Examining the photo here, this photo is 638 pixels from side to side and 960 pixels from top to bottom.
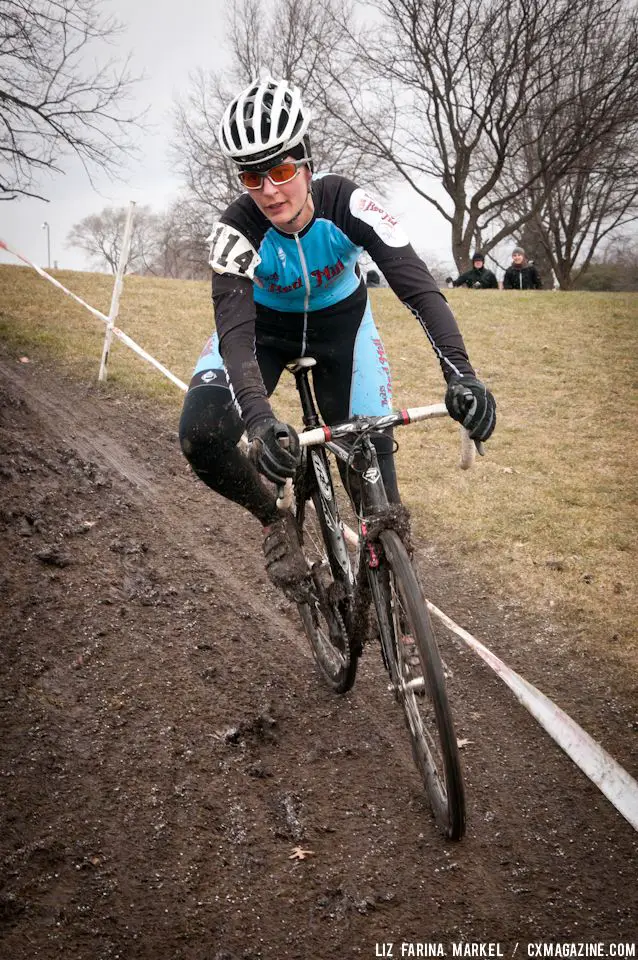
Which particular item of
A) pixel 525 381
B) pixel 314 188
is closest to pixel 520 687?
pixel 314 188

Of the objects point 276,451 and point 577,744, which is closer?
point 276,451

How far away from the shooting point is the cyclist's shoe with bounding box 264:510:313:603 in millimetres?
3562

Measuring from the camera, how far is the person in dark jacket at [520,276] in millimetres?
21234

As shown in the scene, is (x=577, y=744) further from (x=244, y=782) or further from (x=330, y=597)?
(x=244, y=782)

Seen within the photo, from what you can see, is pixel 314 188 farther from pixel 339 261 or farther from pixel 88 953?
pixel 88 953

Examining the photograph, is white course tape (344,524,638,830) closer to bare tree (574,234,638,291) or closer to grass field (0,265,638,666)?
grass field (0,265,638,666)

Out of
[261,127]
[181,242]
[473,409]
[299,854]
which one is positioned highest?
[181,242]

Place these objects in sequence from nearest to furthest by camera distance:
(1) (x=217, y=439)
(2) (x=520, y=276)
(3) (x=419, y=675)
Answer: (3) (x=419, y=675), (1) (x=217, y=439), (2) (x=520, y=276)

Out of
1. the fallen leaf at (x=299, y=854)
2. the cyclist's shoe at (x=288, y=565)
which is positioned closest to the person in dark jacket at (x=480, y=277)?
the cyclist's shoe at (x=288, y=565)

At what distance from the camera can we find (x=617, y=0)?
22.9 m

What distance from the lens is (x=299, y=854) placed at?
9.01 feet

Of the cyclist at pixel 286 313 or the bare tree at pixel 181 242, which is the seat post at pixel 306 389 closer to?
the cyclist at pixel 286 313

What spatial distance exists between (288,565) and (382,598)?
743 millimetres

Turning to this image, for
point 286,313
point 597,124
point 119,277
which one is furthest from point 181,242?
point 286,313
